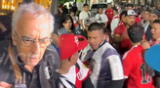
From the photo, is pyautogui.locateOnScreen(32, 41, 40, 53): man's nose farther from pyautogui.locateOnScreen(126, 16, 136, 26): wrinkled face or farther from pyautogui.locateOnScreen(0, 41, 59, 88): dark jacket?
pyautogui.locateOnScreen(126, 16, 136, 26): wrinkled face

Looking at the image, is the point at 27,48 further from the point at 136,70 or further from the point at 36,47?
the point at 136,70

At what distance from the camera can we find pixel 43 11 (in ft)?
4.53

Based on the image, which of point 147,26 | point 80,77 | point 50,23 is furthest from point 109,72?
point 147,26

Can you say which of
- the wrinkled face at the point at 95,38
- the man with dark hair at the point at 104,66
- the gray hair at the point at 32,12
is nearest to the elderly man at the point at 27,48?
the gray hair at the point at 32,12

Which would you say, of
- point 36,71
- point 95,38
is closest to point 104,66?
point 95,38

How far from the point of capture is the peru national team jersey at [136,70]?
3.37 metres

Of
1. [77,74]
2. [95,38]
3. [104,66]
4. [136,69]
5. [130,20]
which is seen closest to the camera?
[77,74]

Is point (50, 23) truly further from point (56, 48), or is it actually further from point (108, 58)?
point (108, 58)

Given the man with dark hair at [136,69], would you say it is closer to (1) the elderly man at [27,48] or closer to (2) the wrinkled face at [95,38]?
(2) the wrinkled face at [95,38]

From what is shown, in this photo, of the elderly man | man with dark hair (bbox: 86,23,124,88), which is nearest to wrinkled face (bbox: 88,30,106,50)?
man with dark hair (bbox: 86,23,124,88)

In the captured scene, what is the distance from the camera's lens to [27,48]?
A: 1.31 meters

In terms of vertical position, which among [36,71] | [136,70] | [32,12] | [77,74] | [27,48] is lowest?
[136,70]

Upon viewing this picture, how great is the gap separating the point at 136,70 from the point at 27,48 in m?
2.24

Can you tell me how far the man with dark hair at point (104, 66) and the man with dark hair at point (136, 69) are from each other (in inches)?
13.1
